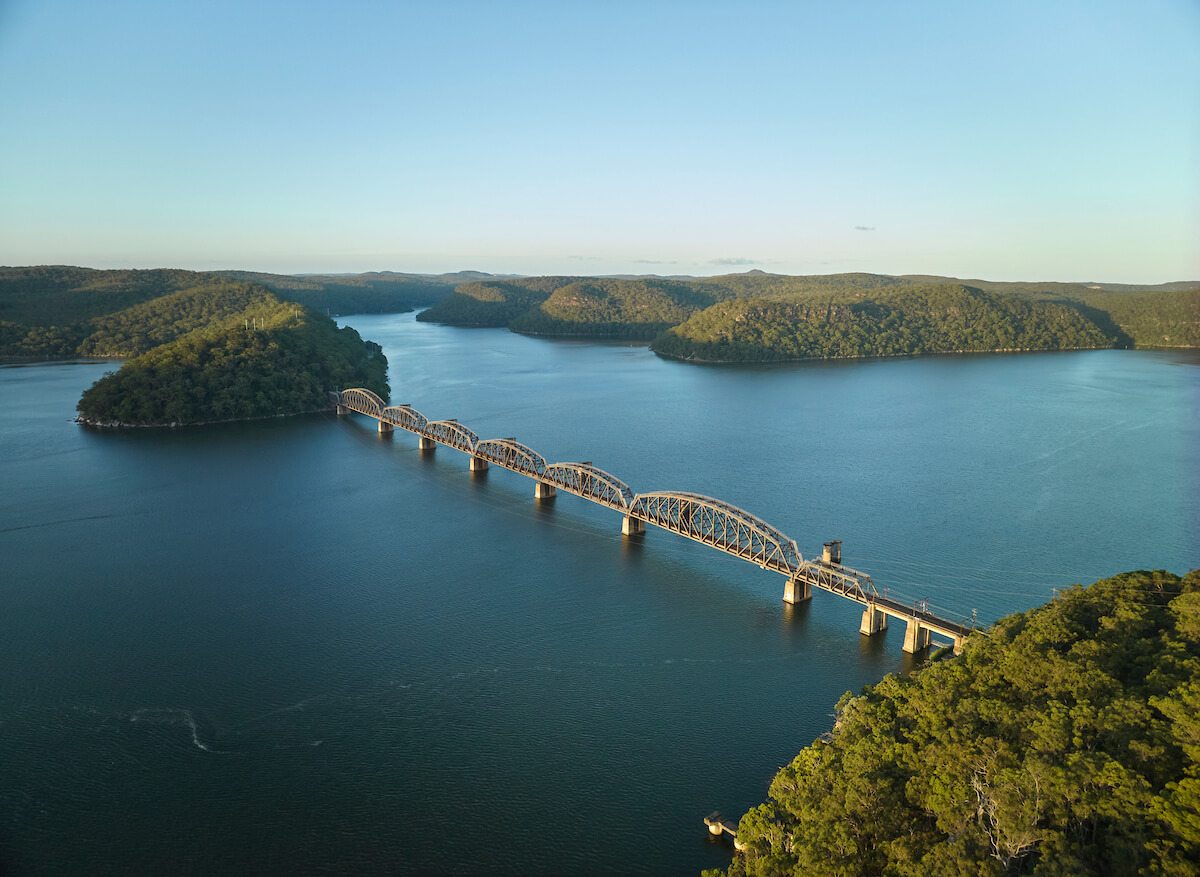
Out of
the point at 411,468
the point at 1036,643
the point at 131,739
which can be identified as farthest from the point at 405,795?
the point at 411,468

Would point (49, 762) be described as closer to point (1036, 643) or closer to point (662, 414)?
point (1036, 643)

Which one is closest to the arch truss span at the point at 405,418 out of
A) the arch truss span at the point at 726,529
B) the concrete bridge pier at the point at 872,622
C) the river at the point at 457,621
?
the river at the point at 457,621

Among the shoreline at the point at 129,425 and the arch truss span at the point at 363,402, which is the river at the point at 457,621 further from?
the arch truss span at the point at 363,402

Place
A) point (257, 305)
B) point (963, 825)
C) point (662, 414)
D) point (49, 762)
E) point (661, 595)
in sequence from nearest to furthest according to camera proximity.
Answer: point (963, 825) < point (49, 762) < point (661, 595) < point (662, 414) < point (257, 305)

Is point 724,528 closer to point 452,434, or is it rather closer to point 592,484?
point 592,484

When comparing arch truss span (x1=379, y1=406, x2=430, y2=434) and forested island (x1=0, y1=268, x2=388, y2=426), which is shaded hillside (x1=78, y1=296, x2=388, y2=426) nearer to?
forested island (x1=0, y1=268, x2=388, y2=426)

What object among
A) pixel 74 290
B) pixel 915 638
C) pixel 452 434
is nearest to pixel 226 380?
pixel 452 434
